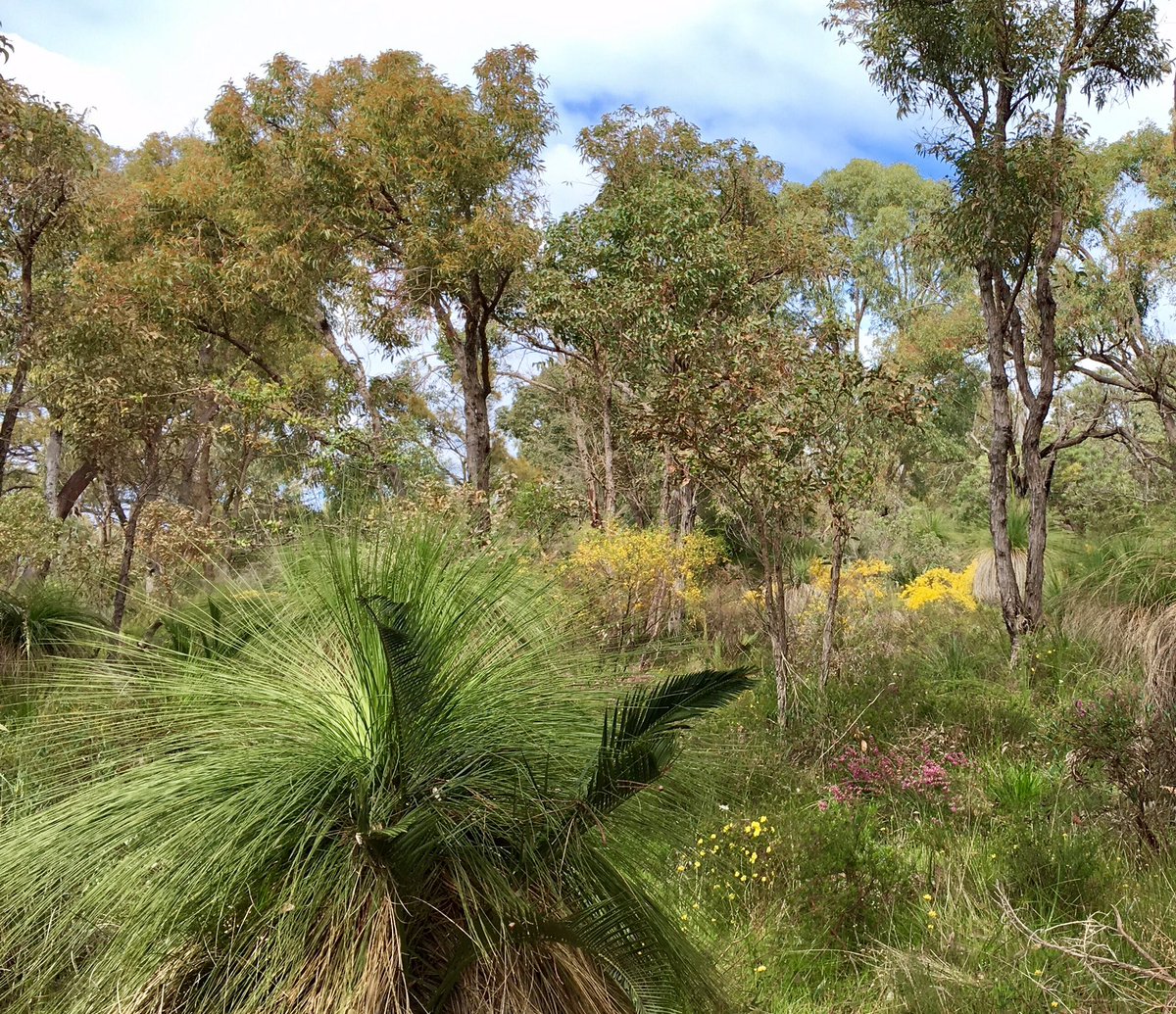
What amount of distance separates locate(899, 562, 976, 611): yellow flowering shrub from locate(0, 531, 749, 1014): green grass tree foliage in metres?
9.17

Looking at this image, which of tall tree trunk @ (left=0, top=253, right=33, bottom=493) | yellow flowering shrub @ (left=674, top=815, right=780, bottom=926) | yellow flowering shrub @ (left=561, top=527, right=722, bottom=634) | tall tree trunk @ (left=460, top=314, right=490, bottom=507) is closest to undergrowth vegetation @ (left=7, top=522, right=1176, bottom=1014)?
yellow flowering shrub @ (left=674, top=815, right=780, bottom=926)

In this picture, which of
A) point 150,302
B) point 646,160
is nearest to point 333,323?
point 150,302

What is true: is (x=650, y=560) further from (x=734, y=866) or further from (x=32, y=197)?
(x=32, y=197)

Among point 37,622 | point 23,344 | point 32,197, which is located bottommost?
point 37,622

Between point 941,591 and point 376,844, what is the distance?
1028cm

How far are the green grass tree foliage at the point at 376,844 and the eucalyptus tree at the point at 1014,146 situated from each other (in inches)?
243

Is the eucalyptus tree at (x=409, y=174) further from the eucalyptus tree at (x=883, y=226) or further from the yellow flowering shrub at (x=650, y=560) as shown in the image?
the eucalyptus tree at (x=883, y=226)

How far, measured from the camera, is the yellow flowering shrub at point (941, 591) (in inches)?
433

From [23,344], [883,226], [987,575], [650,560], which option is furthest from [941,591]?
[883,226]

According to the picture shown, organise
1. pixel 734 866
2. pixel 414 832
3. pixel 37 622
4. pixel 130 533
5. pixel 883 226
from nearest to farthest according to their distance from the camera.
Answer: pixel 414 832
pixel 734 866
pixel 37 622
pixel 130 533
pixel 883 226

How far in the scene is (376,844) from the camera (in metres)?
2.23

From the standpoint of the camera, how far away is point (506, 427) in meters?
26.2

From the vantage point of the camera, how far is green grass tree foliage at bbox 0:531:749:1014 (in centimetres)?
219

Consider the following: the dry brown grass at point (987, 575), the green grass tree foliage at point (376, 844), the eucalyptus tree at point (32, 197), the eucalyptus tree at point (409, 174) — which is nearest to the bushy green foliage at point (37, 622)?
the eucalyptus tree at point (32, 197)
